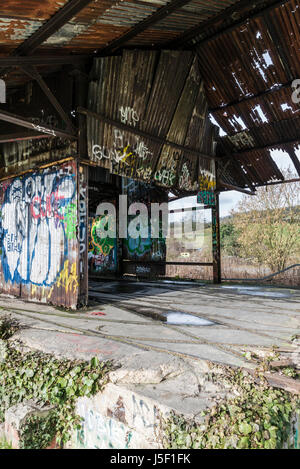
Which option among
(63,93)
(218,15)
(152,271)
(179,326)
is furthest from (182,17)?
(152,271)

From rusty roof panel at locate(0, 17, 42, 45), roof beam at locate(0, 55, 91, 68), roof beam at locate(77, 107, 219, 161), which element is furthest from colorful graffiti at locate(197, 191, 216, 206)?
rusty roof panel at locate(0, 17, 42, 45)

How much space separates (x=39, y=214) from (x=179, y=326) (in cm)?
510

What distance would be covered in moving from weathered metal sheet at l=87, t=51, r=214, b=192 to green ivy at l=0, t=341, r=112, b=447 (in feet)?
16.2

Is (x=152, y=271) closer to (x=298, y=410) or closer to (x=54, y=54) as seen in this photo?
(x=54, y=54)

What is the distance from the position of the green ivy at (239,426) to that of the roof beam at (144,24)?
262 inches

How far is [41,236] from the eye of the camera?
26.9 ft

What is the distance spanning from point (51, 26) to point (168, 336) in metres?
5.65

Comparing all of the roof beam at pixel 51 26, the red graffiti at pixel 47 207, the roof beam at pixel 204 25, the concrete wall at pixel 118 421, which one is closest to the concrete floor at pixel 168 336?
the concrete wall at pixel 118 421

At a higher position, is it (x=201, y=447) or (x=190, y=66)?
(x=190, y=66)

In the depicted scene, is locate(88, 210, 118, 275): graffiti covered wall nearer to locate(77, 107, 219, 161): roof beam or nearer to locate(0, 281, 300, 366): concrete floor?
locate(77, 107, 219, 161): roof beam

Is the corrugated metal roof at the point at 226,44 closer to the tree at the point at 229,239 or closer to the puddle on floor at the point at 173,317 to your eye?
the puddle on floor at the point at 173,317

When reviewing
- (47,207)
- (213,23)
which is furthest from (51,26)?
(213,23)

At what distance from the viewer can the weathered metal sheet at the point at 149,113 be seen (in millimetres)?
7551

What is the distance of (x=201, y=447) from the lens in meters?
2.48
